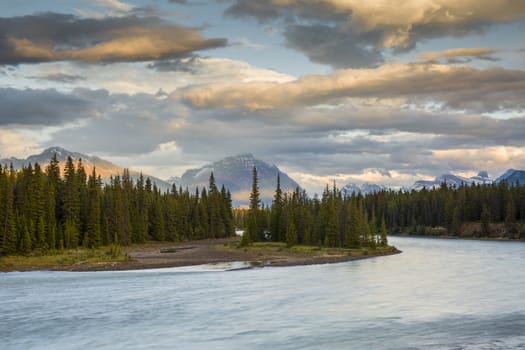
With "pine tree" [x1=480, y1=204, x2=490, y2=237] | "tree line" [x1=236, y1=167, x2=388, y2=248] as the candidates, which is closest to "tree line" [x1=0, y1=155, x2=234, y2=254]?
"tree line" [x1=236, y1=167, x2=388, y2=248]

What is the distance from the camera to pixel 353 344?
35.8m

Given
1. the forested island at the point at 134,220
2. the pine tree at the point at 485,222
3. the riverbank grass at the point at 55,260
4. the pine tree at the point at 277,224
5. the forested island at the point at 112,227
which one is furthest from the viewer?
the pine tree at the point at 485,222

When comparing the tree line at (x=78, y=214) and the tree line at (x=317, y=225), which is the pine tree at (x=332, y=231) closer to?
the tree line at (x=317, y=225)

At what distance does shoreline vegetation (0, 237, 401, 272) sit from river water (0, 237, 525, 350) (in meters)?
9.09

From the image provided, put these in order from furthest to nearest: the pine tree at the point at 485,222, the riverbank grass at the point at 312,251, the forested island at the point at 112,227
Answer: the pine tree at the point at 485,222, the riverbank grass at the point at 312,251, the forested island at the point at 112,227

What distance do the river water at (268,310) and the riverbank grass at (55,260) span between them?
8296 mm

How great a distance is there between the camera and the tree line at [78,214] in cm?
9594

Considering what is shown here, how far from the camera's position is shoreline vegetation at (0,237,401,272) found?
8512 centimetres

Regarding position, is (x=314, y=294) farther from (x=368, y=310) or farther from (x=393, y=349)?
(x=393, y=349)

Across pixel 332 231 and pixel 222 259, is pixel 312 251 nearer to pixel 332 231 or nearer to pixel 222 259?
pixel 332 231

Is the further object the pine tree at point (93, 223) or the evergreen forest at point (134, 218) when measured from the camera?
the pine tree at point (93, 223)

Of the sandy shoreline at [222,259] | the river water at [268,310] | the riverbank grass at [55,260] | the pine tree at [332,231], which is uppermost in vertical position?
the pine tree at [332,231]

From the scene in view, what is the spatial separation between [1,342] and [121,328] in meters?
8.18

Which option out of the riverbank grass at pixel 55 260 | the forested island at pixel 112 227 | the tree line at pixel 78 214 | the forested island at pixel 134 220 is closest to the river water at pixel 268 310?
the riverbank grass at pixel 55 260
